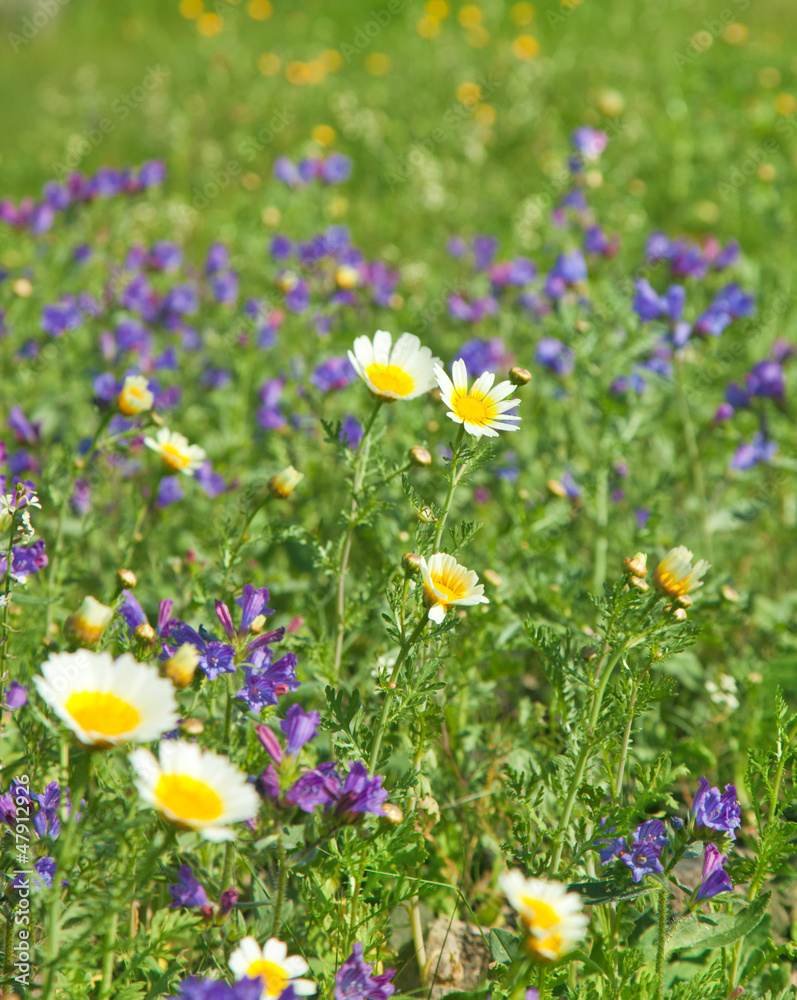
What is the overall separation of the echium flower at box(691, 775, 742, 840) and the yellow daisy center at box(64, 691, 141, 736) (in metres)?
0.95

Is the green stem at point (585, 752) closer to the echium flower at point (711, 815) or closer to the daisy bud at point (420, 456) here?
the echium flower at point (711, 815)

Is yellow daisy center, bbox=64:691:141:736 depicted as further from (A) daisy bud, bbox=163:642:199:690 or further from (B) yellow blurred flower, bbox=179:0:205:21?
(B) yellow blurred flower, bbox=179:0:205:21

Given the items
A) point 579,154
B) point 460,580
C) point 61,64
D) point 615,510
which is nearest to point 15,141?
point 61,64

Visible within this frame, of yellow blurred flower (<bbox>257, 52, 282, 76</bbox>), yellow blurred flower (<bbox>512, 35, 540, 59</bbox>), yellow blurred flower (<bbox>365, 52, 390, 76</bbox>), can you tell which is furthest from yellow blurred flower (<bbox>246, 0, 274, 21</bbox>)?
yellow blurred flower (<bbox>512, 35, 540, 59</bbox>)

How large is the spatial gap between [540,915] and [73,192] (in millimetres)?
3435

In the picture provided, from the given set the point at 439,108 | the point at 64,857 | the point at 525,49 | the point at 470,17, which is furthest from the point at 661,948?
the point at 470,17

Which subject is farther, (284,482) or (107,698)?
(284,482)

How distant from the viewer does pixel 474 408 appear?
1.62 meters

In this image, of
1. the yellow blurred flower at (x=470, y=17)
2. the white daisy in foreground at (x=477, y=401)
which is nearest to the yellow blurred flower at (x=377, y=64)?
the yellow blurred flower at (x=470, y=17)

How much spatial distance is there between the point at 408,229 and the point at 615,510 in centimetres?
308

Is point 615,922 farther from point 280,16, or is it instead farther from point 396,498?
point 280,16

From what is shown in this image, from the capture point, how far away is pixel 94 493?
2.91 m

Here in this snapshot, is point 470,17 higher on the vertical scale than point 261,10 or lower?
lower

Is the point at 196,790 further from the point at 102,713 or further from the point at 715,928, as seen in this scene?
the point at 715,928
